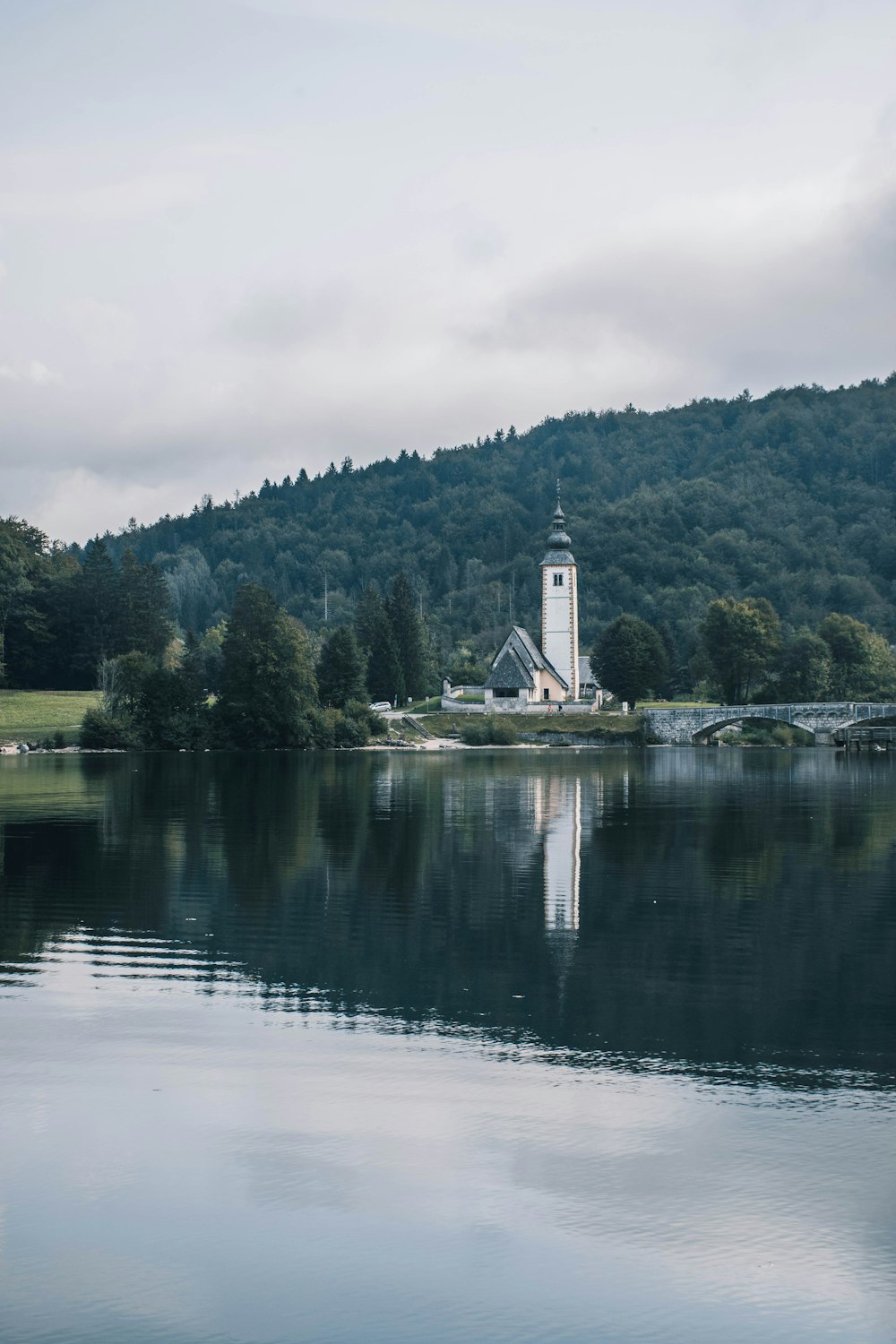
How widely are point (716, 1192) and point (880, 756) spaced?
89.0 m

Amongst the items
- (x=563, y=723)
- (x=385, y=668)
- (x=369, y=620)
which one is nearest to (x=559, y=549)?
(x=369, y=620)

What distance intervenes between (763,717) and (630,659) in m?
15.5

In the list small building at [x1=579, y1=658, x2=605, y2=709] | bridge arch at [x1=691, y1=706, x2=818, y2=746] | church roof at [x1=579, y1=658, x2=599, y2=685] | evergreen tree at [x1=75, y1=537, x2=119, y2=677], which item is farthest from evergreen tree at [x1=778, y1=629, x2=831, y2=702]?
evergreen tree at [x1=75, y1=537, x2=119, y2=677]

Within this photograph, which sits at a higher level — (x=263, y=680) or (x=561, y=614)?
(x=561, y=614)

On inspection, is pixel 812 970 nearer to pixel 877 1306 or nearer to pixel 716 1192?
pixel 716 1192

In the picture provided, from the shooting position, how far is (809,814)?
161 ft

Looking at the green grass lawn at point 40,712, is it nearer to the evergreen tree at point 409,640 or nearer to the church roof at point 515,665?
the evergreen tree at point 409,640

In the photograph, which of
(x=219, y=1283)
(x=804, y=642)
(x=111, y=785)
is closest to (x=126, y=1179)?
(x=219, y=1283)

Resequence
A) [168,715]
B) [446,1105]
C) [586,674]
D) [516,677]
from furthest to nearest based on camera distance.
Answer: [586,674] < [516,677] < [168,715] < [446,1105]

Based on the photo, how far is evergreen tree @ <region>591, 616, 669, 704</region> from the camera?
123000 millimetres

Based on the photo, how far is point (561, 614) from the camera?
12825cm

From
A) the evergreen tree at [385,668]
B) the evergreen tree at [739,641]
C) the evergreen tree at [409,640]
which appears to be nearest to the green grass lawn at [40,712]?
the evergreen tree at [385,668]

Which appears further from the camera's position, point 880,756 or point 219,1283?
point 880,756

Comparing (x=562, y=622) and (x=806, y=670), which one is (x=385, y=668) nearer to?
(x=562, y=622)
